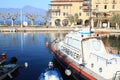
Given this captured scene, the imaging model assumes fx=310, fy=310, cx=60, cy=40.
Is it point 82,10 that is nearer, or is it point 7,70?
point 7,70

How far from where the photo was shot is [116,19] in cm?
10925

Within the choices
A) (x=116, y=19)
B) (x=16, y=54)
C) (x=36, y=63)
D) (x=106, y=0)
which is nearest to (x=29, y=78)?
(x=36, y=63)

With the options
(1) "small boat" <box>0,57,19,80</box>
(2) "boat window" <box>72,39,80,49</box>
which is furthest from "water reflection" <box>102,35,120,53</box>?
(1) "small boat" <box>0,57,19,80</box>

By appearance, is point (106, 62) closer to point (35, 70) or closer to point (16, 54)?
point (35, 70)

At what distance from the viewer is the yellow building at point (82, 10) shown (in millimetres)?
119562

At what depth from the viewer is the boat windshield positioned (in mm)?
33969

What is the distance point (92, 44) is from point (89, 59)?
2.75m

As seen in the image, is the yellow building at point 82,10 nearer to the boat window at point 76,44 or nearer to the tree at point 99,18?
the tree at point 99,18

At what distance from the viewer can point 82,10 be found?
124875 millimetres

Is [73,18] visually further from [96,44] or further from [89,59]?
[89,59]

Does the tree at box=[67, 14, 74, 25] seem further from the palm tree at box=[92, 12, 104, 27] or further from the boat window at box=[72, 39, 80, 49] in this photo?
the boat window at box=[72, 39, 80, 49]

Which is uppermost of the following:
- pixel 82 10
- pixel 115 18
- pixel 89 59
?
pixel 82 10

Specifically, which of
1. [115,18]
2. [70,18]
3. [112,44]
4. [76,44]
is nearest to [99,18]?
[115,18]

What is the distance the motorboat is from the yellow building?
79038 mm
